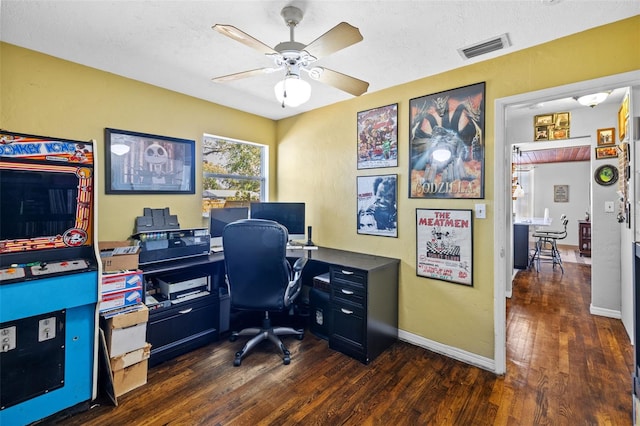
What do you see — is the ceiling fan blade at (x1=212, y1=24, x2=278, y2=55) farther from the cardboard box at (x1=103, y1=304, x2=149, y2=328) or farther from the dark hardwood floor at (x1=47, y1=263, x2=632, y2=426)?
the dark hardwood floor at (x1=47, y1=263, x2=632, y2=426)

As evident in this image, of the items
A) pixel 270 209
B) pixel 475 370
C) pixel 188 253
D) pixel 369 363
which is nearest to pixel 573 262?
pixel 475 370

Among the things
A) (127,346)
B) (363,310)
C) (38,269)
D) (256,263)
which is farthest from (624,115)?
(38,269)

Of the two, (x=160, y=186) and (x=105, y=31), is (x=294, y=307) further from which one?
(x=105, y=31)

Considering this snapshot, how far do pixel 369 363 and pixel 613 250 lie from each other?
10.5 ft

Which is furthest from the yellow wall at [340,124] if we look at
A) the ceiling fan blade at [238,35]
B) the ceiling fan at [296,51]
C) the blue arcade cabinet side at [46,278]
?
the ceiling fan blade at [238,35]

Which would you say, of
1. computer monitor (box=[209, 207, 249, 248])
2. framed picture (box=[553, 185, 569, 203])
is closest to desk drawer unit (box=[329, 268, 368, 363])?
computer monitor (box=[209, 207, 249, 248])

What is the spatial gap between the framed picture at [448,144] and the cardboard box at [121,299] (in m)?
2.48

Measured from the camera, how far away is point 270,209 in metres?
3.51

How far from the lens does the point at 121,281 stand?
7.18 feet

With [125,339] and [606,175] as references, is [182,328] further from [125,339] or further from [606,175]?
[606,175]

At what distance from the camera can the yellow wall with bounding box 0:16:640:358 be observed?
2.16 m

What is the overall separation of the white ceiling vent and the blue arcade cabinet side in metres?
2.79

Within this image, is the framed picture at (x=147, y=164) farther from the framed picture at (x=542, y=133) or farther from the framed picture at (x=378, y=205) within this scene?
the framed picture at (x=542, y=133)

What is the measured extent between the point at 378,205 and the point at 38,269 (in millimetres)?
2677
